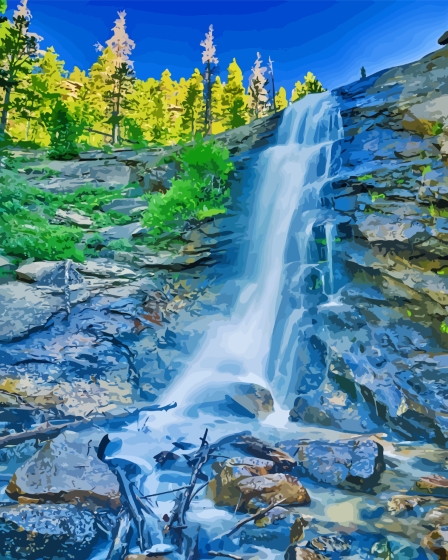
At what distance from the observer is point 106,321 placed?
6.21m

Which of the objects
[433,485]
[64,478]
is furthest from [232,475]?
[433,485]

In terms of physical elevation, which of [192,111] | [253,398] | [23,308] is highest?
[192,111]

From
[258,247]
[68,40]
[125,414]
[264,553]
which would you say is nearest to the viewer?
[264,553]

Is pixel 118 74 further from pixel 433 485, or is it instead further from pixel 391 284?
pixel 433 485

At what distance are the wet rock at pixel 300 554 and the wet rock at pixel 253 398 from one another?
2101mm

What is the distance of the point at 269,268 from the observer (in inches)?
280

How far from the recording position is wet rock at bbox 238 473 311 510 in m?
3.63

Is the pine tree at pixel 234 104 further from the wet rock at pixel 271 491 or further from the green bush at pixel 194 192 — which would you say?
the wet rock at pixel 271 491

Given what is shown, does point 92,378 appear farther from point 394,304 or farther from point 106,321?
point 394,304

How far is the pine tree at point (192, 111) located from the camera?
16031 mm

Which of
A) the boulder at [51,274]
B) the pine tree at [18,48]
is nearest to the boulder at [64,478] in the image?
the boulder at [51,274]

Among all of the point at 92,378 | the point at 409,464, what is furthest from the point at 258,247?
the point at 409,464

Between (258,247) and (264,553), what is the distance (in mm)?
4908

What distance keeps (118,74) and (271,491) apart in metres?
13.9
